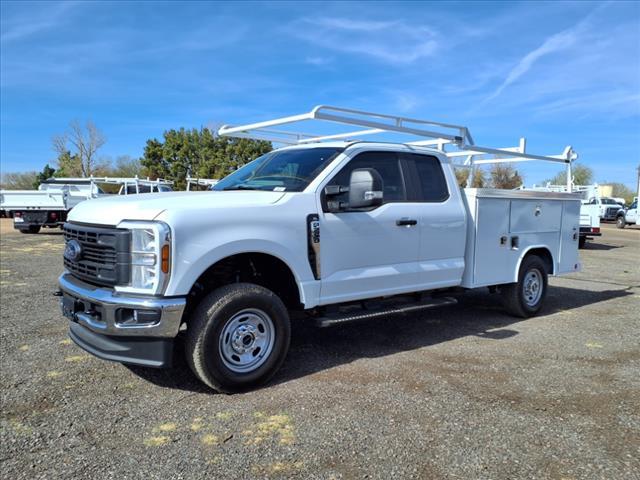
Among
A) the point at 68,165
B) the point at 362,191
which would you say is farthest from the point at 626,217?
the point at 68,165

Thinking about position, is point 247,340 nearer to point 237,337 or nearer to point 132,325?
point 237,337

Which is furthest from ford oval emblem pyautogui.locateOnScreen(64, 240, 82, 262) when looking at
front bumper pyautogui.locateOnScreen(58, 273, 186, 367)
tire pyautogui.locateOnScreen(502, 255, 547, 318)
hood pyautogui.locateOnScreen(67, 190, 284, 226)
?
tire pyautogui.locateOnScreen(502, 255, 547, 318)

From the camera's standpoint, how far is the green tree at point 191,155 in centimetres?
3984

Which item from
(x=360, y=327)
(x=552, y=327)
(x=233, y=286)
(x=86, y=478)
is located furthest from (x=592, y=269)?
(x=86, y=478)

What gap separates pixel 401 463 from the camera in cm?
313

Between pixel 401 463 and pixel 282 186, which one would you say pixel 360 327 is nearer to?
pixel 282 186

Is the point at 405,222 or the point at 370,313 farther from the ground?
the point at 405,222

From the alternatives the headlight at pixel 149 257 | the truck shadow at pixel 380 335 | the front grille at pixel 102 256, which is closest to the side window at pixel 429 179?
the truck shadow at pixel 380 335

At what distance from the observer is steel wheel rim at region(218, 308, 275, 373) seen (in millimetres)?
4121

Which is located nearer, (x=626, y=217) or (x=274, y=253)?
(x=274, y=253)

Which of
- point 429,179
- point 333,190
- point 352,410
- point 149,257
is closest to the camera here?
point 149,257

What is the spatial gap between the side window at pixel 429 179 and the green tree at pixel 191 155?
3411cm

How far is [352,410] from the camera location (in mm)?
3859

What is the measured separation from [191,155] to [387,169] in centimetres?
3977
